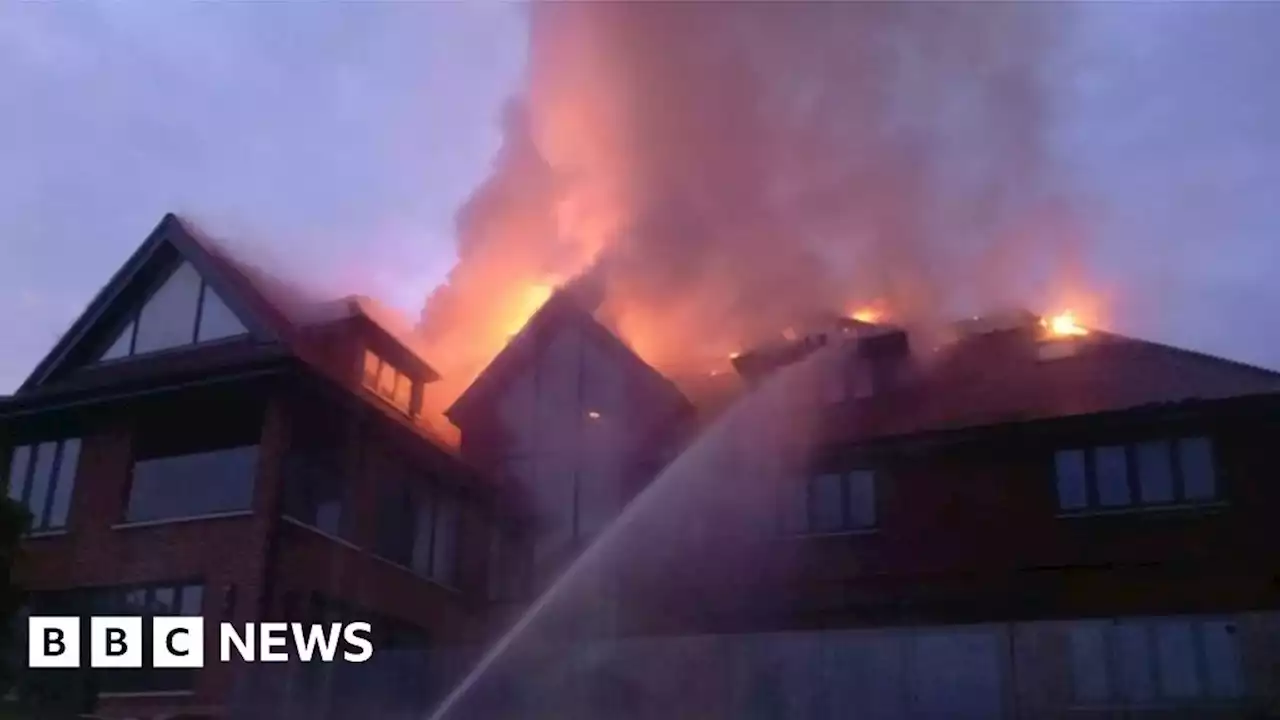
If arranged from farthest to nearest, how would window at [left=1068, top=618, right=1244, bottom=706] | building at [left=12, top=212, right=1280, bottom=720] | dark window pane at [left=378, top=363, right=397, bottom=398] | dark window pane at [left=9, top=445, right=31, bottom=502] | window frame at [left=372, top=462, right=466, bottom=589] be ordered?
1. dark window pane at [left=378, top=363, right=397, bottom=398]
2. window frame at [left=372, top=462, right=466, bottom=589]
3. dark window pane at [left=9, top=445, right=31, bottom=502]
4. building at [left=12, top=212, right=1280, bottom=720]
5. window at [left=1068, top=618, right=1244, bottom=706]

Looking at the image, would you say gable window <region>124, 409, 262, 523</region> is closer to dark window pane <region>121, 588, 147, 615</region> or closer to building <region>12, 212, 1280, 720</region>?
building <region>12, 212, 1280, 720</region>

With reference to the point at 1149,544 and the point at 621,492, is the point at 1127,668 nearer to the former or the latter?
the point at 1149,544

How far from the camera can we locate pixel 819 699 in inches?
680

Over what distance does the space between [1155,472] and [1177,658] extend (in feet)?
11.4

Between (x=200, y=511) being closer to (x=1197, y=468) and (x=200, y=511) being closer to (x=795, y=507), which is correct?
(x=795, y=507)

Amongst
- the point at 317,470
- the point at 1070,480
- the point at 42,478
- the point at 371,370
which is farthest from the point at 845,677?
the point at 42,478

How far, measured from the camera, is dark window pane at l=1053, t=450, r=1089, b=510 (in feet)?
69.1

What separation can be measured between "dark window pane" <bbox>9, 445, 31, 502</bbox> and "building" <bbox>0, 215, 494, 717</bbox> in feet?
0.11

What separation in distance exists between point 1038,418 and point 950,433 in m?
1.45

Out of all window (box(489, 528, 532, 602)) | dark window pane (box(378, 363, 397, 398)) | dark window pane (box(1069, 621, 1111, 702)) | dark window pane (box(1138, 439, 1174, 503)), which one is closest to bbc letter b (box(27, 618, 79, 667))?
dark window pane (box(378, 363, 397, 398))

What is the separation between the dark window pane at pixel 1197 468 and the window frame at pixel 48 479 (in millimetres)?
17678

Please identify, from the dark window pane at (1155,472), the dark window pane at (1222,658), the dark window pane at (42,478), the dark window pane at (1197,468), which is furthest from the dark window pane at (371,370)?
the dark window pane at (1222,658)

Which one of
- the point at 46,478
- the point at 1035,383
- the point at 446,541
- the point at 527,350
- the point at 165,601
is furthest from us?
the point at 527,350

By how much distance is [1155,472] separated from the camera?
814 inches
